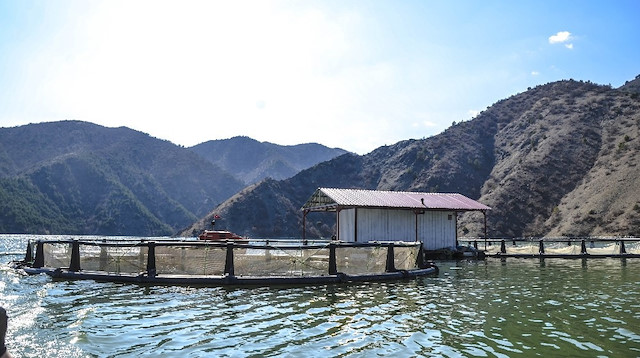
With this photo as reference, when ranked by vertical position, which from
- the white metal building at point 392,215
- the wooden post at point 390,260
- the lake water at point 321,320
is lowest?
the lake water at point 321,320

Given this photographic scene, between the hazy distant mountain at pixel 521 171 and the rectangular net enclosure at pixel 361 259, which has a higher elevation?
the hazy distant mountain at pixel 521 171

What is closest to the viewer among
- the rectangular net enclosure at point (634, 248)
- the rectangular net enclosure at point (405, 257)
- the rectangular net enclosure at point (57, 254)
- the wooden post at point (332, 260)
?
the wooden post at point (332, 260)

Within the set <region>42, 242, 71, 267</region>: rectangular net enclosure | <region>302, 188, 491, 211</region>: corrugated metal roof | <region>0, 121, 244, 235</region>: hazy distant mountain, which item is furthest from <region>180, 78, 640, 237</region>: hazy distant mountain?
<region>42, 242, 71, 267</region>: rectangular net enclosure

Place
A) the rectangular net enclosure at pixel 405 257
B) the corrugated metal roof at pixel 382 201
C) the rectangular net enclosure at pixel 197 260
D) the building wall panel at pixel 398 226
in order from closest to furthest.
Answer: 1. the rectangular net enclosure at pixel 197 260
2. the rectangular net enclosure at pixel 405 257
3. the corrugated metal roof at pixel 382 201
4. the building wall panel at pixel 398 226

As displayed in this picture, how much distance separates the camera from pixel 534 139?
100m

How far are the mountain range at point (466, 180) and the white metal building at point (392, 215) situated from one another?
143 feet

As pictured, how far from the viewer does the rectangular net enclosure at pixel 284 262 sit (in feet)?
60.1

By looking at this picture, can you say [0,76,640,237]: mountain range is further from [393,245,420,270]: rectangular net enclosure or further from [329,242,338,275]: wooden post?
[329,242,338,275]: wooden post

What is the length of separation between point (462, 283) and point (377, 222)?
47.5 feet

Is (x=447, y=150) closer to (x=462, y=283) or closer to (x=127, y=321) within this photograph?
(x=462, y=283)

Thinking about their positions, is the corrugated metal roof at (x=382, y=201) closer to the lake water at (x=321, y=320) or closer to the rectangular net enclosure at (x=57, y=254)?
the lake water at (x=321, y=320)

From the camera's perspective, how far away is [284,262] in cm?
1853

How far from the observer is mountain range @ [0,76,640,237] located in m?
81.0

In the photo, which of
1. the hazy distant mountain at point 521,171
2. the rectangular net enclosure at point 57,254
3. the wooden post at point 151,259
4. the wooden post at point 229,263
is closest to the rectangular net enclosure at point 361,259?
A: the wooden post at point 229,263
